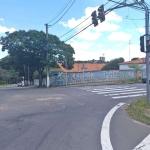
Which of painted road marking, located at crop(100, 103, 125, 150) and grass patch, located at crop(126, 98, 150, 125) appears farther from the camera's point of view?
grass patch, located at crop(126, 98, 150, 125)

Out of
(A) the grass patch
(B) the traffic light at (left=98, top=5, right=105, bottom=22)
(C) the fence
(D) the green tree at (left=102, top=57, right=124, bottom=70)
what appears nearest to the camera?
(A) the grass patch

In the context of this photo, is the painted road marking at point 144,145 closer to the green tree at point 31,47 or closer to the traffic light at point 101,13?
the traffic light at point 101,13

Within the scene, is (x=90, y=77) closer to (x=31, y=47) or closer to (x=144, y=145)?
(x=31, y=47)

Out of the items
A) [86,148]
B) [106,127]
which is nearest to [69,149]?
[86,148]

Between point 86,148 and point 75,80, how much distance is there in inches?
1043

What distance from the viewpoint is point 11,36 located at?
28.2 metres

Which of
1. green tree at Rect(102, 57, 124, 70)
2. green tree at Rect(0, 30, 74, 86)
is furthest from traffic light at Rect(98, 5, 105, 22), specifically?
green tree at Rect(102, 57, 124, 70)

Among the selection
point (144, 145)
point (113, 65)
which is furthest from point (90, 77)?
point (113, 65)

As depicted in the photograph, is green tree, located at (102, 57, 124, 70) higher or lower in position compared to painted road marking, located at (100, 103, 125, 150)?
higher

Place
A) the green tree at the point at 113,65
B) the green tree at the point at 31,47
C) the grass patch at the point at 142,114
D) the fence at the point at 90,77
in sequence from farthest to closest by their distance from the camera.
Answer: the green tree at the point at 113,65 < the fence at the point at 90,77 < the green tree at the point at 31,47 < the grass patch at the point at 142,114

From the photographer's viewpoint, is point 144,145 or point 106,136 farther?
point 106,136

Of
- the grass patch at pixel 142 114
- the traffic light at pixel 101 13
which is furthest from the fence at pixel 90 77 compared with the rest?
the grass patch at pixel 142 114

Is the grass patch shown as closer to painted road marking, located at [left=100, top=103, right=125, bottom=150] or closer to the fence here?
painted road marking, located at [left=100, top=103, right=125, bottom=150]

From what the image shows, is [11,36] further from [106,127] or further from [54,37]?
[106,127]
